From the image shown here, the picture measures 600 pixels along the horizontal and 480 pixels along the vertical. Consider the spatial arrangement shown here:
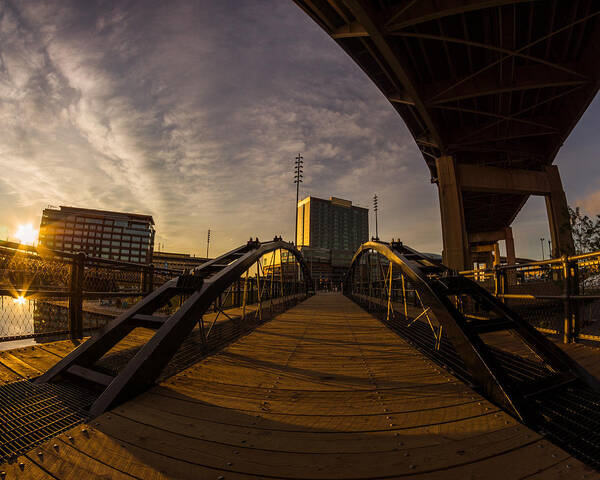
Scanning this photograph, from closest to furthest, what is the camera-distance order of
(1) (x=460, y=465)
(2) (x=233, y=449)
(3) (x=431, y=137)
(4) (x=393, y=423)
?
1. (1) (x=460, y=465)
2. (2) (x=233, y=449)
3. (4) (x=393, y=423)
4. (3) (x=431, y=137)

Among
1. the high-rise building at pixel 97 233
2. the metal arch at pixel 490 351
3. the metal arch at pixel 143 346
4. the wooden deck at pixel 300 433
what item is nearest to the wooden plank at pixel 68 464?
the wooden deck at pixel 300 433

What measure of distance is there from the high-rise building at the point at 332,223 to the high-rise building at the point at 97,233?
65.9 metres

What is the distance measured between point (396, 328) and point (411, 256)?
1.90m

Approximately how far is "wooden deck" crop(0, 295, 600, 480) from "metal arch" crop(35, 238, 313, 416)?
163 mm

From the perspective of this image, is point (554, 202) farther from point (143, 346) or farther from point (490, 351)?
point (143, 346)

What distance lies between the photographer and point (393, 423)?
2029mm

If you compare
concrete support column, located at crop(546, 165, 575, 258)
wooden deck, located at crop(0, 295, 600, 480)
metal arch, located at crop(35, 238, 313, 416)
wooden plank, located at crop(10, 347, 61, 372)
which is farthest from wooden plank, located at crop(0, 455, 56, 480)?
concrete support column, located at crop(546, 165, 575, 258)

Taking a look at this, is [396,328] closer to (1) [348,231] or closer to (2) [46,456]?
(2) [46,456]

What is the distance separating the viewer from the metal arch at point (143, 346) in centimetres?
246

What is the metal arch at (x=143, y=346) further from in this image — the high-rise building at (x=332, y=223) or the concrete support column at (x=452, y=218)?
the high-rise building at (x=332, y=223)

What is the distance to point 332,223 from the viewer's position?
122250mm

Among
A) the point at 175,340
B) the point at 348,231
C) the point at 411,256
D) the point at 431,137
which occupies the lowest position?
the point at 175,340

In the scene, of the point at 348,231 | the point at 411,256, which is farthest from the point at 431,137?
the point at 348,231

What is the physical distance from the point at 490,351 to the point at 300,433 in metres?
2.29
